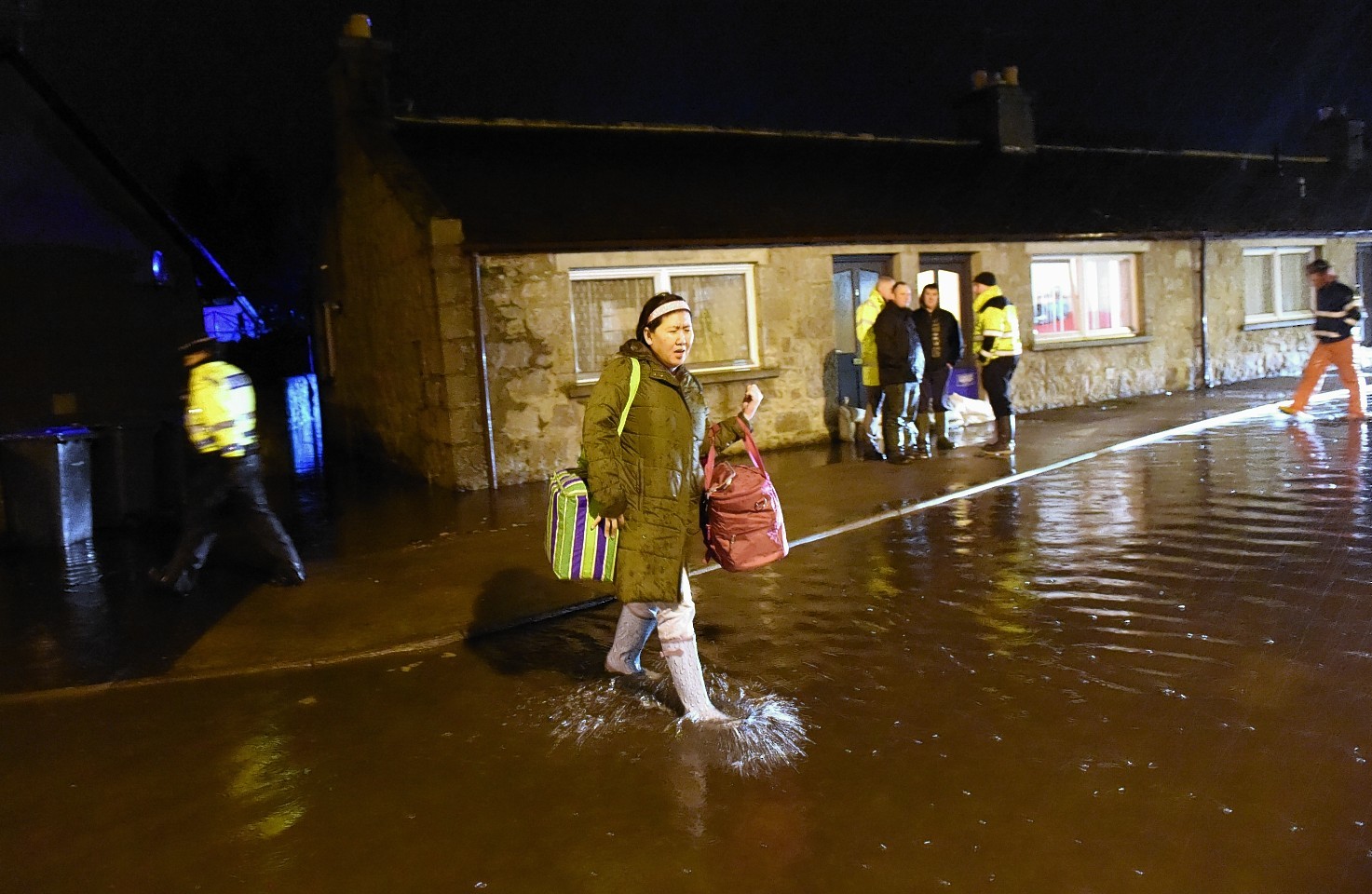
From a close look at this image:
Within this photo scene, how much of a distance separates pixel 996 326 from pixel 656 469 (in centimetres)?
751

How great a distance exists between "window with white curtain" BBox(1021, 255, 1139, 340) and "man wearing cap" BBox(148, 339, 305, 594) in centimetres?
1139

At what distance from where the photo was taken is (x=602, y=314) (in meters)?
12.1

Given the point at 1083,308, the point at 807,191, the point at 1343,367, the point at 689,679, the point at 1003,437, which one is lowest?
the point at 689,679

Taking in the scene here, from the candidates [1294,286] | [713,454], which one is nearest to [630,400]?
[713,454]

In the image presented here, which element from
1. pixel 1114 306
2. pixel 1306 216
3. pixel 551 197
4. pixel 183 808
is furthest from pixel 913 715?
pixel 1306 216

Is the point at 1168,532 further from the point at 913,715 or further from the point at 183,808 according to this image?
the point at 183,808

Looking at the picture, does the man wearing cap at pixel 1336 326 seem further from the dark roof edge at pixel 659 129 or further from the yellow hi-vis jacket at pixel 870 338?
the dark roof edge at pixel 659 129

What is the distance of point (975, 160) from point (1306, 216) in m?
6.40

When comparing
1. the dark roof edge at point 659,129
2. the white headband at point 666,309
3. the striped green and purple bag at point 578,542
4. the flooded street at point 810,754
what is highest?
the dark roof edge at point 659,129

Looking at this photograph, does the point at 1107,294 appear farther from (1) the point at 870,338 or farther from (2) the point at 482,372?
(2) the point at 482,372

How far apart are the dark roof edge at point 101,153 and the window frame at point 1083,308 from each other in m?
13.4

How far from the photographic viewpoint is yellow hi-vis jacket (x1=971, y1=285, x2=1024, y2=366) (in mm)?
10875

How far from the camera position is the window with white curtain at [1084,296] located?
15.9m

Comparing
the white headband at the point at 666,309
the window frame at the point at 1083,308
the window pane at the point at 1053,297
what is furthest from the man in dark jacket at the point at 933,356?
the white headband at the point at 666,309
